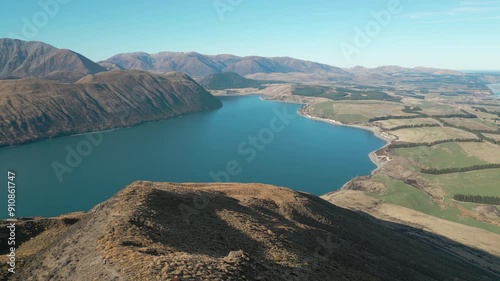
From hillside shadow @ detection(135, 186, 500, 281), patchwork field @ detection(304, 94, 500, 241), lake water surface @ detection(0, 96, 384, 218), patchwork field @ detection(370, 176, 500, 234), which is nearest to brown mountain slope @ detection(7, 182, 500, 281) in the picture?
hillside shadow @ detection(135, 186, 500, 281)

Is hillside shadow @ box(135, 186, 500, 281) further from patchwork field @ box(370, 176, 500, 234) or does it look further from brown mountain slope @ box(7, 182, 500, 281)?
patchwork field @ box(370, 176, 500, 234)

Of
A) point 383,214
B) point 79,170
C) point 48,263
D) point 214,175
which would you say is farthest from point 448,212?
point 79,170

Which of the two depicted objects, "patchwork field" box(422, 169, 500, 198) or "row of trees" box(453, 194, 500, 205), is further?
"patchwork field" box(422, 169, 500, 198)

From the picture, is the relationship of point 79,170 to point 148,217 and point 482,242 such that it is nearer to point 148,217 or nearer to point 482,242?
point 148,217

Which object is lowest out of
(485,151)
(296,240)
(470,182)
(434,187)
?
(434,187)

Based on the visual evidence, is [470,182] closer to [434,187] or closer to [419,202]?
[434,187]

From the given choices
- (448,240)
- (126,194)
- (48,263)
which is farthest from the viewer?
(448,240)

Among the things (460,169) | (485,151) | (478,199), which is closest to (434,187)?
(478,199)
